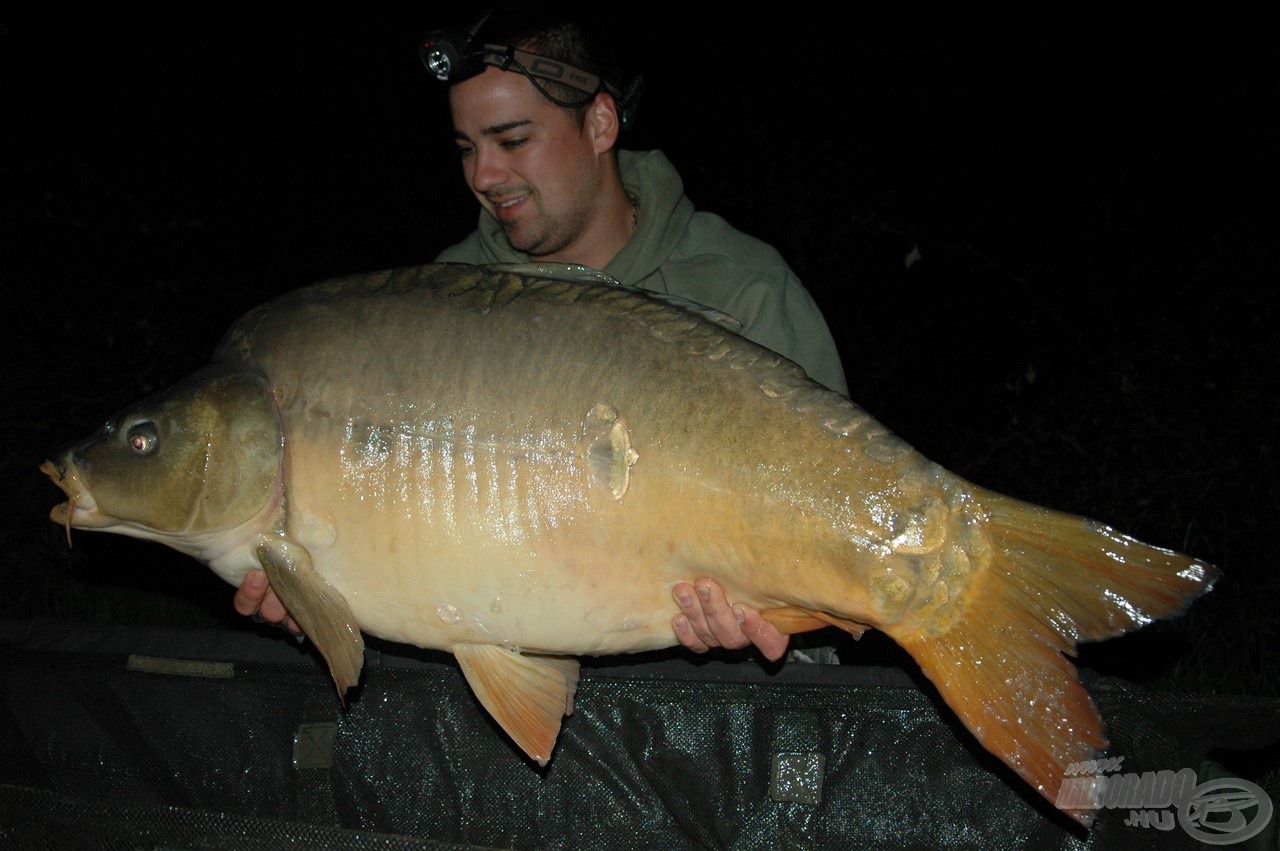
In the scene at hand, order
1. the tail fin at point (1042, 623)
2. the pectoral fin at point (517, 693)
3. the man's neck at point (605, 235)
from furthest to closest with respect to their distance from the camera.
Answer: the man's neck at point (605, 235)
the pectoral fin at point (517, 693)
the tail fin at point (1042, 623)

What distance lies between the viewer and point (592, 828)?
6.24 feet

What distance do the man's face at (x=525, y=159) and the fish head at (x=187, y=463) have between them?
0.77 metres

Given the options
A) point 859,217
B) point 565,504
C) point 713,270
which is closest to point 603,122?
point 713,270

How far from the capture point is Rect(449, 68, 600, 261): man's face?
1993mm

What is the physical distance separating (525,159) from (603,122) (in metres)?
0.22

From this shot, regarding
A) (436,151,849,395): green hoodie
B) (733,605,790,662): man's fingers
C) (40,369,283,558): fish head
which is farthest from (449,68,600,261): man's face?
(733,605,790,662): man's fingers

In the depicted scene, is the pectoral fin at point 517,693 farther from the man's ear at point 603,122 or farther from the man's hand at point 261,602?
the man's ear at point 603,122

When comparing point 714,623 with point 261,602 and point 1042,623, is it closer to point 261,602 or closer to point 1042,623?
point 1042,623

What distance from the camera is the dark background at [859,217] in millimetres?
3438

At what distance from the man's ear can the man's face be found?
0.05 feet

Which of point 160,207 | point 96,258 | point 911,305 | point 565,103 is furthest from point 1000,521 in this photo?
point 160,207

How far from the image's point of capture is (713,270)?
2.16m

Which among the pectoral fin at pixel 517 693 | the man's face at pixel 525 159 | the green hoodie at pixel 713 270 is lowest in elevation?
the pectoral fin at pixel 517 693

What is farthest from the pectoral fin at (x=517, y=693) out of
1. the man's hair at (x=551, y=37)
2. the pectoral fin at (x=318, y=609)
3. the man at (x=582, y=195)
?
the man's hair at (x=551, y=37)
